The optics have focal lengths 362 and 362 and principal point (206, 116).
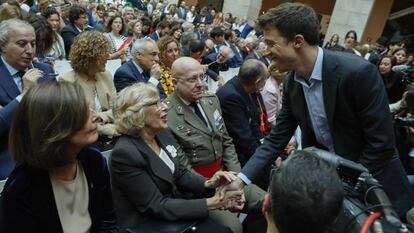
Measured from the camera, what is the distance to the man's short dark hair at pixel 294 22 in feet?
6.01

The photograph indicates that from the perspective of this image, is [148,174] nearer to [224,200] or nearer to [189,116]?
[224,200]

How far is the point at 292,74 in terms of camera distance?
2094 mm

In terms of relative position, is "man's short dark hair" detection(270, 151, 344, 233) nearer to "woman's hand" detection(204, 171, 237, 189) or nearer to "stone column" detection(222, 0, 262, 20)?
"woman's hand" detection(204, 171, 237, 189)

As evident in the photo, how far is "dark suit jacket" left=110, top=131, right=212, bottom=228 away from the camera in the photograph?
206 centimetres

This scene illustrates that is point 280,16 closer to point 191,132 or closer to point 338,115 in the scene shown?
Result: point 338,115

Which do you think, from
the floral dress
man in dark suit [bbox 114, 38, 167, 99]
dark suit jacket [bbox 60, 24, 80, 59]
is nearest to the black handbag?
man in dark suit [bbox 114, 38, 167, 99]

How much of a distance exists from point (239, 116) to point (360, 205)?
7.18 feet

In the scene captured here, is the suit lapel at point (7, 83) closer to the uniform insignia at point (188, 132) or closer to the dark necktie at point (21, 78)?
the dark necktie at point (21, 78)

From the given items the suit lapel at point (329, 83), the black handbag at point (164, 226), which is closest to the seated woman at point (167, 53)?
the black handbag at point (164, 226)

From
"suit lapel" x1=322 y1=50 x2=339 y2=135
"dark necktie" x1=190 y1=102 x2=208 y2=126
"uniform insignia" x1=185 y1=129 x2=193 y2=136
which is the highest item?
"suit lapel" x1=322 y1=50 x2=339 y2=135

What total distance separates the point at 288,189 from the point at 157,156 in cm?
131

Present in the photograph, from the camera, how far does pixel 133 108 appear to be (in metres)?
2.25

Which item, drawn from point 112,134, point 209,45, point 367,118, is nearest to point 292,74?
point 367,118

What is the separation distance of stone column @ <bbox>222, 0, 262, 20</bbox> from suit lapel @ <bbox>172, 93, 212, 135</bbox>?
13803 mm
